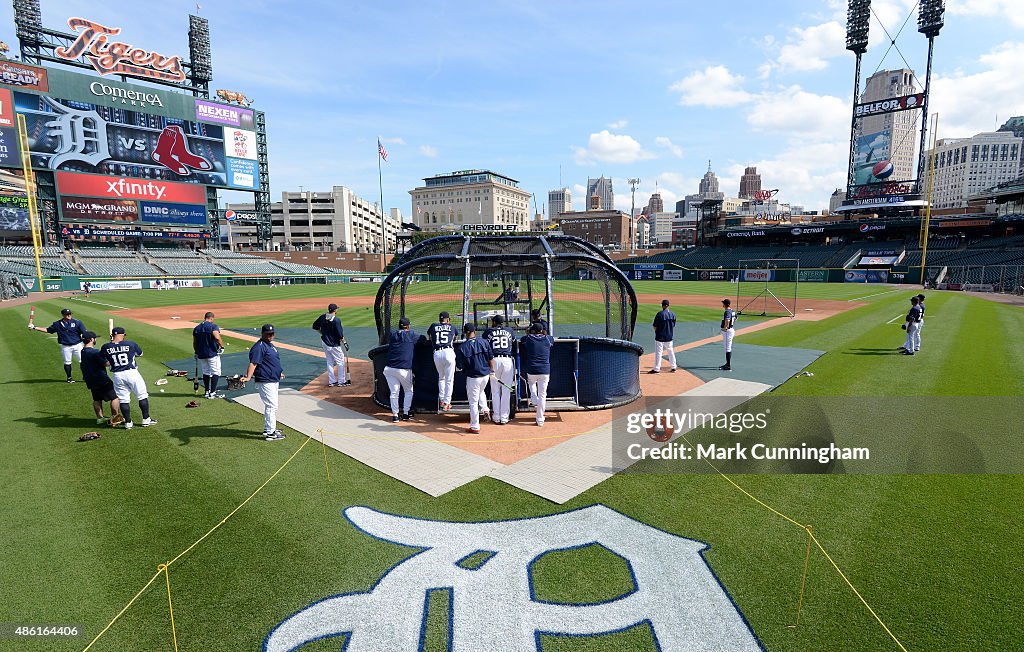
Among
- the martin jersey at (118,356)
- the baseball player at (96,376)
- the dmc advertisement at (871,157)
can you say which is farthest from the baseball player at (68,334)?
the dmc advertisement at (871,157)

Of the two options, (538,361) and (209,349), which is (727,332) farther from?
(209,349)

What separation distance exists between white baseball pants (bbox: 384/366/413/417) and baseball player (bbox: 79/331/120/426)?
16.3 feet

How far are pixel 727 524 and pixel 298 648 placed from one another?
4463 millimetres

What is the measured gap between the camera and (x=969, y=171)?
187 metres

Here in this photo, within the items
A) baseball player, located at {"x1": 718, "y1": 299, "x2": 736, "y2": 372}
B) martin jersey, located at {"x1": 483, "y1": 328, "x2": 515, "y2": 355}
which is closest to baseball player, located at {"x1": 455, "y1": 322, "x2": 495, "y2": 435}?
martin jersey, located at {"x1": 483, "y1": 328, "x2": 515, "y2": 355}

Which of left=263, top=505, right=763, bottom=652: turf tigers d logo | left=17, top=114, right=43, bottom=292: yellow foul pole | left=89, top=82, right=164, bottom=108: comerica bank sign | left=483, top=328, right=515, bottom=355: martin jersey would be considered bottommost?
left=263, top=505, right=763, bottom=652: turf tigers d logo

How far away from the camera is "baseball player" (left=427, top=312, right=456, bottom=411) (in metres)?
8.92

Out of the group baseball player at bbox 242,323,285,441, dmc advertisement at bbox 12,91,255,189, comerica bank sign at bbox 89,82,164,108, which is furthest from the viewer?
comerica bank sign at bbox 89,82,164,108

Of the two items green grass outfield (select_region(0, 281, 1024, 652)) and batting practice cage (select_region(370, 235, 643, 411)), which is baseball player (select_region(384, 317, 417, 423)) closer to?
batting practice cage (select_region(370, 235, 643, 411))

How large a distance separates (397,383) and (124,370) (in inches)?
190

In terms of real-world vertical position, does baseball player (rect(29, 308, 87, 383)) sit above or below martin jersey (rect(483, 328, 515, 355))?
below

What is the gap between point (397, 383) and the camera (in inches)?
360

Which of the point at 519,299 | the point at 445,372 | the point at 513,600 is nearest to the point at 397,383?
the point at 445,372

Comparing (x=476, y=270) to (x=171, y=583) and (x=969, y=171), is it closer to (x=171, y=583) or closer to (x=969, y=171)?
(x=171, y=583)
